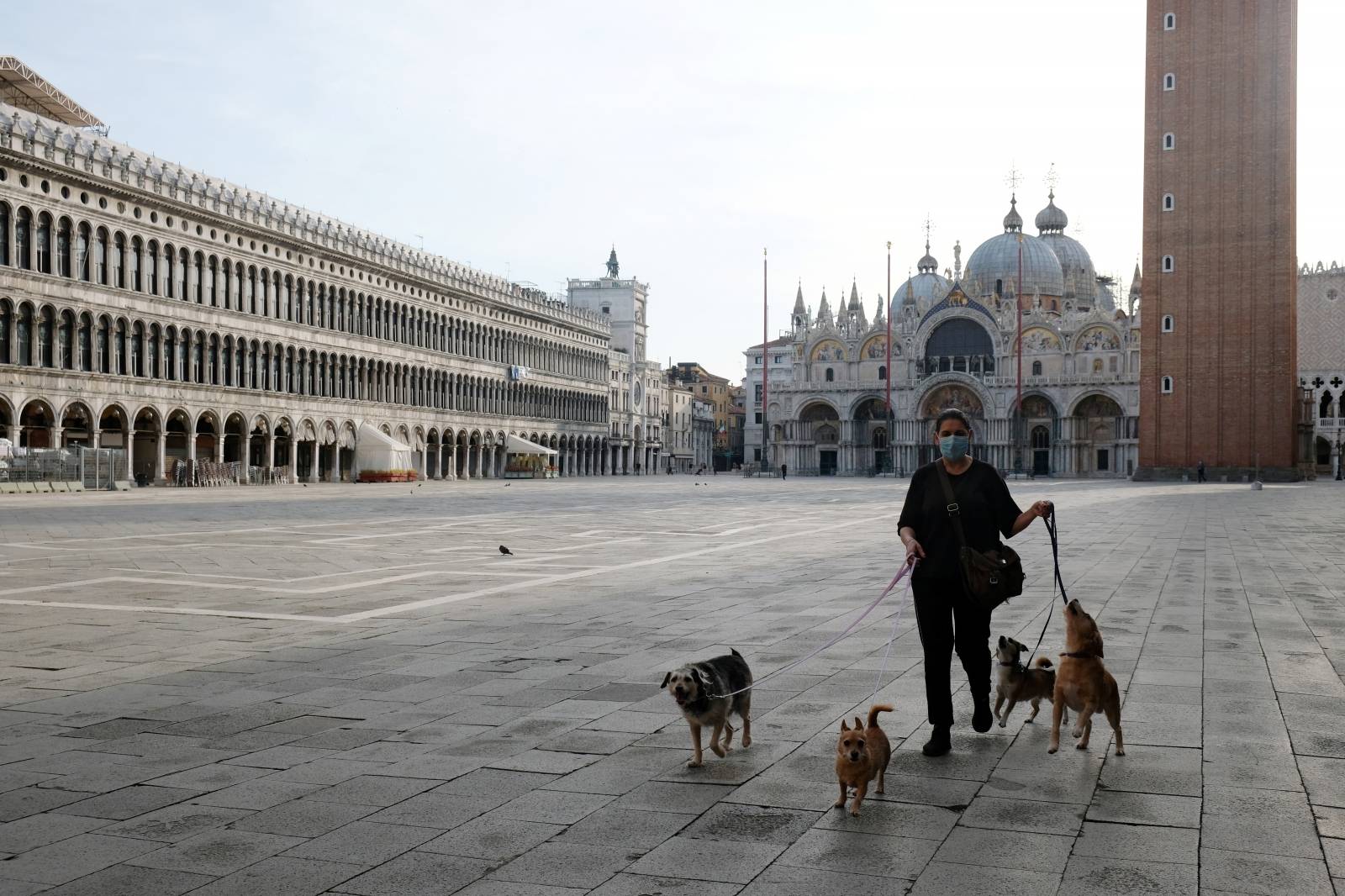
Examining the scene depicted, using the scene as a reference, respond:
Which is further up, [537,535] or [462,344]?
[462,344]

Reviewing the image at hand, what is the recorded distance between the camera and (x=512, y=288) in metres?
83.2

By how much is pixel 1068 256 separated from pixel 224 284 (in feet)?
242

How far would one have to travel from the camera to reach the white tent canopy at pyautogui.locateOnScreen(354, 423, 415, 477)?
5972cm

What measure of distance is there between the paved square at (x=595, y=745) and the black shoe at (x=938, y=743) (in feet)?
0.28

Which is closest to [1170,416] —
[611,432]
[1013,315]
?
[1013,315]

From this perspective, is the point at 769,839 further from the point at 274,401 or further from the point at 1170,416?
the point at 1170,416

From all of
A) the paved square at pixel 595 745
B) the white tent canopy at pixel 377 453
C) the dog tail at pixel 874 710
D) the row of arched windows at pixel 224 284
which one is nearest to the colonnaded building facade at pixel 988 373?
the row of arched windows at pixel 224 284

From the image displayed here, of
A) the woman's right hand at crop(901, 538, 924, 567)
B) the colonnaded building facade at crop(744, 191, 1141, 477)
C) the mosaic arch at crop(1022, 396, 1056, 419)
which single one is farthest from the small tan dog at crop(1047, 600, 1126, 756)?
the mosaic arch at crop(1022, 396, 1056, 419)

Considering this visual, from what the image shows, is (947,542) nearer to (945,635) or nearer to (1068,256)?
(945,635)

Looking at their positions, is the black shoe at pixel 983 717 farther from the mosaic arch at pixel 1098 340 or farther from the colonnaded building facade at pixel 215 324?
the mosaic arch at pixel 1098 340

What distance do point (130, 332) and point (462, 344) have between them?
94.7ft

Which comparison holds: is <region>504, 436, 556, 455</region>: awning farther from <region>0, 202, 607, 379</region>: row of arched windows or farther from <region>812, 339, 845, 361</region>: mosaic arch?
<region>812, 339, 845, 361</region>: mosaic arch

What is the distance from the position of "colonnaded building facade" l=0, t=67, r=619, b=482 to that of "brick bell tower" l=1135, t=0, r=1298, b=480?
39015mm

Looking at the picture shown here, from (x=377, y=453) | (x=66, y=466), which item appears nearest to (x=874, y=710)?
(x=66, y=466)
